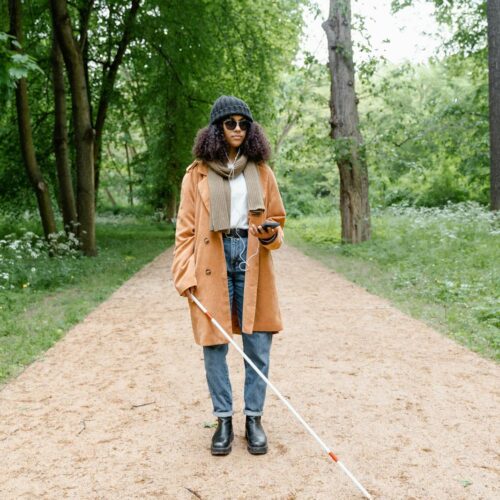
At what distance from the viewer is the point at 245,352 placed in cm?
374

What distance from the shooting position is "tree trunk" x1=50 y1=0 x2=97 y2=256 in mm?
12273

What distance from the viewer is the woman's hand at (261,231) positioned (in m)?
3.43

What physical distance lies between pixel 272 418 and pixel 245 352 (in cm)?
71

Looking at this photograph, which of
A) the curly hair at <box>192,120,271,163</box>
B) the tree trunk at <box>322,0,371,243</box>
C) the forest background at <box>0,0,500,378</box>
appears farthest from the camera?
the tree trunk at <box>322,0,371,243</box>

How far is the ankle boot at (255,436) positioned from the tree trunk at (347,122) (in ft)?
35.4

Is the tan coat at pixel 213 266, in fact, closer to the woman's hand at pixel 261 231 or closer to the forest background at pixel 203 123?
the woman's hand at pixel 261 231

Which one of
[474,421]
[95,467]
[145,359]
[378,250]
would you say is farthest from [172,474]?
[378,250]

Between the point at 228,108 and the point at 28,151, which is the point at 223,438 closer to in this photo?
the point at 228,108

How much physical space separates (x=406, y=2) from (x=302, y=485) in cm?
1568

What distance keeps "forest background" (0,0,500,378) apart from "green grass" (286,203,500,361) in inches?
1.4

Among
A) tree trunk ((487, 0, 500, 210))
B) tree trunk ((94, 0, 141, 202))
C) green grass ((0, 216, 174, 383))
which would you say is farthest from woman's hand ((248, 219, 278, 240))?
tree trunk ((94, 0, 141, 202))

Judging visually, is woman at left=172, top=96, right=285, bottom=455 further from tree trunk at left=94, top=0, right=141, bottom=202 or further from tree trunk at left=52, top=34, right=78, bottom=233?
tree trunk at left=94, top=0, right=141, bottom=202

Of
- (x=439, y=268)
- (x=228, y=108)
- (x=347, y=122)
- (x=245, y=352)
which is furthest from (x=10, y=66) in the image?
(x=347, y=122)

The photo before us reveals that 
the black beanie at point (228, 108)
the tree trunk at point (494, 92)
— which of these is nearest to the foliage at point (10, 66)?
the black beanie at point (228, 108)
